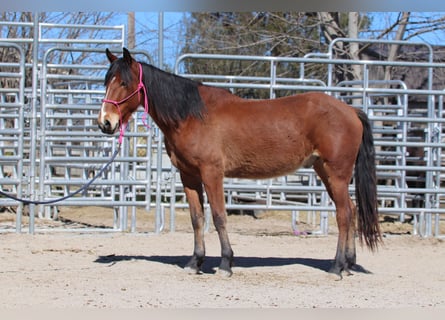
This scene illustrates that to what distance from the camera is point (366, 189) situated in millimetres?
6180

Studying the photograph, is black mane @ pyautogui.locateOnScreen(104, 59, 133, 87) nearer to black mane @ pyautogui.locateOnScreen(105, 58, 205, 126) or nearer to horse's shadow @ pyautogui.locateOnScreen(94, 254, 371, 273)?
black mane @ pyautogui.locateOnScreen(105, 58, 205, 126)

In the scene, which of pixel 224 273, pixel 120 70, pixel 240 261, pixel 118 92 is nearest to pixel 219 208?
pixel 224 273

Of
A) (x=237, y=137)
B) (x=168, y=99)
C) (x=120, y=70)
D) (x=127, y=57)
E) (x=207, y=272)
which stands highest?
(x=127, y=57)

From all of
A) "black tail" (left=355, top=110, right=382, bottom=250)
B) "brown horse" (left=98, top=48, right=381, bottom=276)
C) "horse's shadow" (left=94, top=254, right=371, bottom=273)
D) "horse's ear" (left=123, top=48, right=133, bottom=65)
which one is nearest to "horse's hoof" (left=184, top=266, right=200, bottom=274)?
"brown horse" (left=98, top=48, right=381, bottom=276)

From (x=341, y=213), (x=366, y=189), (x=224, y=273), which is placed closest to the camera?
(x=224, y=273)

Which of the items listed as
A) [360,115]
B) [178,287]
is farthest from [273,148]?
[178,287]

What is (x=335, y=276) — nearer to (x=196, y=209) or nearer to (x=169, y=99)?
(x=196, y=209)

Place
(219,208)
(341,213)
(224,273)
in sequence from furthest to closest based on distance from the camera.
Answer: (341,213), (219,208), (224,273)

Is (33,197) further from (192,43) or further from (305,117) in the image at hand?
(192,43)

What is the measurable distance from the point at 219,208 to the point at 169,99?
1.09 meters

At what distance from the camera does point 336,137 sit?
234 inches

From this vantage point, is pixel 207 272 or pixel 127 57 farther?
pixel 207 272

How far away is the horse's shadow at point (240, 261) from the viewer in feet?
21.1

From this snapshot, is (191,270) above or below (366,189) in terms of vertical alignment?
below
